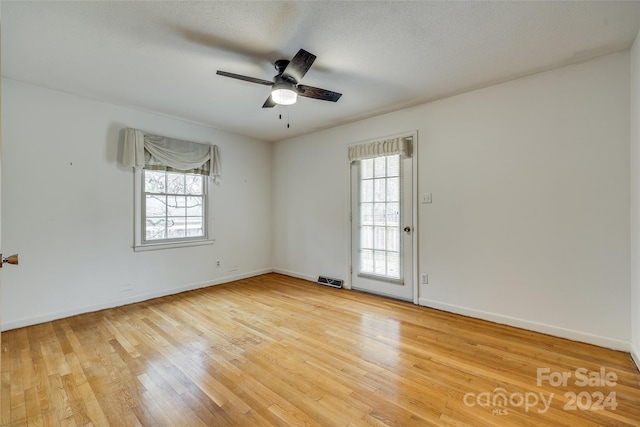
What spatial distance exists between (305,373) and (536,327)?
2.32 m

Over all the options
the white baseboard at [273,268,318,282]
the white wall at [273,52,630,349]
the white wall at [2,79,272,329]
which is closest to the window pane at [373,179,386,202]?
the white wall at [273,52,630,349]

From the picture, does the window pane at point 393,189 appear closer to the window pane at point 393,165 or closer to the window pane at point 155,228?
the window pane at point 393,165

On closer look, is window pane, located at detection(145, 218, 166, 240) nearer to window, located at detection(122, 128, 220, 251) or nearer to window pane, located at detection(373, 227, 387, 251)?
window, located at detection(122, 128, 220, 251)

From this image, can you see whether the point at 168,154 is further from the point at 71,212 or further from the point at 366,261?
the point at 366,261

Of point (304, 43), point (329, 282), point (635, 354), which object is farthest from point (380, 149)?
point (635, 354)

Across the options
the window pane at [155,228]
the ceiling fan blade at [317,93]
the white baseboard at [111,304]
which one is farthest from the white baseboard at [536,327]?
the window pane at [155,228]

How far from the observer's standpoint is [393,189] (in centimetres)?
402

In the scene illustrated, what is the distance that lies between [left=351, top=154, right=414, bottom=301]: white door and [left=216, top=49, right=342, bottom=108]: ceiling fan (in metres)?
1.53

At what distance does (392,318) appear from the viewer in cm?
334

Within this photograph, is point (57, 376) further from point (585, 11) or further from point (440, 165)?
point (585, 11)

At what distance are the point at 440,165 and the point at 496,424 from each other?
8.50ft

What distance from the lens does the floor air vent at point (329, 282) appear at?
4.59 metres

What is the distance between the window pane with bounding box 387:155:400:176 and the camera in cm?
396

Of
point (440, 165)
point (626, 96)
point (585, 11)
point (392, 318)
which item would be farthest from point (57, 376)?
point (626, 96)
